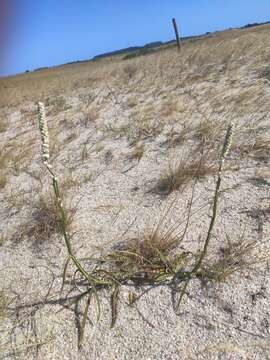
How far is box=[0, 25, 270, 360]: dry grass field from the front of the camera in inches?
55.7

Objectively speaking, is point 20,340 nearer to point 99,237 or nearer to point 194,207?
point 99,237

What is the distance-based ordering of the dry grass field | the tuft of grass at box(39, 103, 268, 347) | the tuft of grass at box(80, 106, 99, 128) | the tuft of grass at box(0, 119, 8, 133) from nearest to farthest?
the dry grass field < the tuft of grass at box(39, 103, 268, 347) < the tuft of grass at box(80, 106, 99, 128) < the tuft of grass at box(0, 119, 8, 133)

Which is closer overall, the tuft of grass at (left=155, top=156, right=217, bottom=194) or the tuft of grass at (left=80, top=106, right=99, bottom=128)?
the tuft of grass at (left=155, top=156, right=217, bottom=194)

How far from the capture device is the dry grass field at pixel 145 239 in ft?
4.64

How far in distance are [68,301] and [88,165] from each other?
170 centimetres

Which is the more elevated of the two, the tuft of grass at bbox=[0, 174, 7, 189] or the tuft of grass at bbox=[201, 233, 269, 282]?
the tuft of grass at bbox=[0, 174, 7, 189]

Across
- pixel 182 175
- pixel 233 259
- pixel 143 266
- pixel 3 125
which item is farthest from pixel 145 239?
pixel 3 125

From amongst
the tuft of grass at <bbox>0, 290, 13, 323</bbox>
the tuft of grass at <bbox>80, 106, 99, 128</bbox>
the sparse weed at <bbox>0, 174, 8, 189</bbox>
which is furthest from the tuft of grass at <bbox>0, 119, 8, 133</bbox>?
the tuft of grass at <bbox>0, 290, 13, 323</bbox>

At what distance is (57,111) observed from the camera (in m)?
6.00

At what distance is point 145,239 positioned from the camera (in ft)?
6.01

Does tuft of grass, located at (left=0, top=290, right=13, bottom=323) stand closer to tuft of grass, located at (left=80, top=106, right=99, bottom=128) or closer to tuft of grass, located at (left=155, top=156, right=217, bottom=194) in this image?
tuft of grass, located at (left=155, top=156, right=217, bottom=194)

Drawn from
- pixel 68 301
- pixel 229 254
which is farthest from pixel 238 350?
pixel 68 301

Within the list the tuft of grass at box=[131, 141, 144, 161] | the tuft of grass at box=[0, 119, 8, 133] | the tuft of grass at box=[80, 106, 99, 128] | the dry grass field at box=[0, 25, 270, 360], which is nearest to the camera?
the dry grass field at box=[0, 25, 270, 360]

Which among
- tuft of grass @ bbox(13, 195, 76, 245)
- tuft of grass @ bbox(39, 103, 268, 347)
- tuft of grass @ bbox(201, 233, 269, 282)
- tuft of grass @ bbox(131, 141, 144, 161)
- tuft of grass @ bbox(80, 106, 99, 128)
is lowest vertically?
tuft of grass @ bbox(201, 233, 269, 282)
